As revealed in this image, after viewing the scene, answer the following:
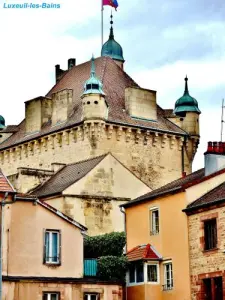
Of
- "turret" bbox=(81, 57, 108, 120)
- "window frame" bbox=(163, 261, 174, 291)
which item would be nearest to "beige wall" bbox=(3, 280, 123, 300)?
"window frame" bbox=(163, 261, 174, 291)

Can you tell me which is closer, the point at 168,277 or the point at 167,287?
the point at 167,287

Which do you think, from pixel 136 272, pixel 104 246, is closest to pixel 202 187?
pixel 136 272

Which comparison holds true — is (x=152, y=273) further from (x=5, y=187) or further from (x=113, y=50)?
(x=113, y=50)

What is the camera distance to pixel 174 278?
44.5 m

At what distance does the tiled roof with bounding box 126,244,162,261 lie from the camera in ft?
149

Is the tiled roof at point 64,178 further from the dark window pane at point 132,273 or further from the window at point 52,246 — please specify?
the window at point 52,246

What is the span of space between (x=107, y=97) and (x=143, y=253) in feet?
109

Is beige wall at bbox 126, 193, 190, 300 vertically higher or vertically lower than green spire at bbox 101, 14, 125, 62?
lower

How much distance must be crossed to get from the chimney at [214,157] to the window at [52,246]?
9312 mm

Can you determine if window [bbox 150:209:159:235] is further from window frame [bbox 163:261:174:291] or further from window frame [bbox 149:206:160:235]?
window frame [bbox 163:261:174:291]

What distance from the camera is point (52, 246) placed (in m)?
42.5

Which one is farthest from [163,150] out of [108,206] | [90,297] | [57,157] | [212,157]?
[90,297]

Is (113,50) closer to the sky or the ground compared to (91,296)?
closer to the sky

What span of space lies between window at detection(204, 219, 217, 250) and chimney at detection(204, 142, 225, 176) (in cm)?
424
